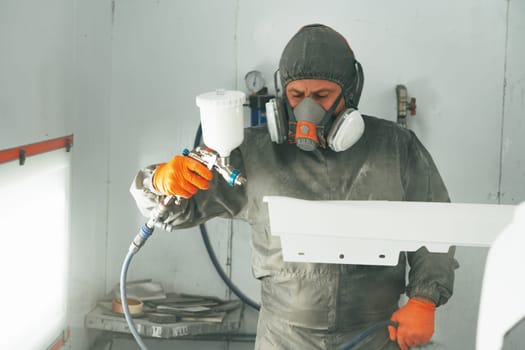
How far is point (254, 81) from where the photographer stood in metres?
3.00

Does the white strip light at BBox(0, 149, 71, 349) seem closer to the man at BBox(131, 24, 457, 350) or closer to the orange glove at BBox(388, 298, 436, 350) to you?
the man at BBox(131, 24, 457, 350)

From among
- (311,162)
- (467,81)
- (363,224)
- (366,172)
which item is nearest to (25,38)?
(311,162)

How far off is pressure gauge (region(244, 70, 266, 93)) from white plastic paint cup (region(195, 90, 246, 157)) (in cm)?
136

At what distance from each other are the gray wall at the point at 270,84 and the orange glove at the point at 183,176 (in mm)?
1265

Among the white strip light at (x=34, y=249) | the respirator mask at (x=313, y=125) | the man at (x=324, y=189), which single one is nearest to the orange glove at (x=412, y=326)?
the man at (x=324, y=189)

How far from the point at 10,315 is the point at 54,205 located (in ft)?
1.61

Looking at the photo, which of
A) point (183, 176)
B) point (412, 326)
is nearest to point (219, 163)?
point (183, 176)

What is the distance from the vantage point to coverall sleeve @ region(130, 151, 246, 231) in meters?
1.87

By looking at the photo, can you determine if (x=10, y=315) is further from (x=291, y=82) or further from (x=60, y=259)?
(x=291, y=82)

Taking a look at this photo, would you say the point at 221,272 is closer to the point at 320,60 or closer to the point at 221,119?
the point at 320,60

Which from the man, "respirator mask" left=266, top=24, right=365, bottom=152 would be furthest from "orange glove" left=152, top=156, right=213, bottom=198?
"respirator mask" left=266, top=24, right=365, bottom=152

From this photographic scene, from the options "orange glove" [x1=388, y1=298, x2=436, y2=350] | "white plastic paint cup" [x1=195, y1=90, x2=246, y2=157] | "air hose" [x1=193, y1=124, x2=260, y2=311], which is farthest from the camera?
"air hose" [x1=193, y1=124, x2=260, y2=311]

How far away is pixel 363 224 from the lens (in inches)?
49.8

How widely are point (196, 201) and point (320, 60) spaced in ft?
1.93
